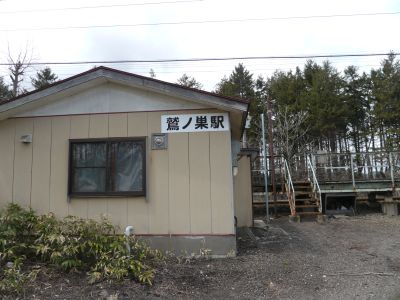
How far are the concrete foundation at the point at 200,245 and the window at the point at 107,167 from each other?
105 centimetres

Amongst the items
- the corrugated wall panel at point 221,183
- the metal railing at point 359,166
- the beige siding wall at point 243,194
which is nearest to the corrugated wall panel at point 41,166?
the corrugated wall panel at point 221,183

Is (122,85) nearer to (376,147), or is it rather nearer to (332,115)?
(332,115)

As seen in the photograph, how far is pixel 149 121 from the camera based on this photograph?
23.7 ft

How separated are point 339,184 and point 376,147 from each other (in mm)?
13288

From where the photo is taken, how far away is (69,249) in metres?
5.64

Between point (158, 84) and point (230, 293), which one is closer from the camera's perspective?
point (230, 293)

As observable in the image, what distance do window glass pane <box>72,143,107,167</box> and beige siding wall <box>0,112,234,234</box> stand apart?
0.18m

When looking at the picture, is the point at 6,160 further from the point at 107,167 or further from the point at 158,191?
the point at 158,191

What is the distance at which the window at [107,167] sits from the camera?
23.2 ft

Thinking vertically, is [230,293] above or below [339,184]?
below

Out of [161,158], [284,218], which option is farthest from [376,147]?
[161,158]

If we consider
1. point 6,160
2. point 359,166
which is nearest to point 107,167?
point 6,160

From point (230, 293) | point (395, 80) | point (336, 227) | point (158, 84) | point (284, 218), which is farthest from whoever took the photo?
point (395, 80)

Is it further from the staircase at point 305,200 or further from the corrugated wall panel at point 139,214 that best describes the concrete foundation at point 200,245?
the staircase at point 305,200
